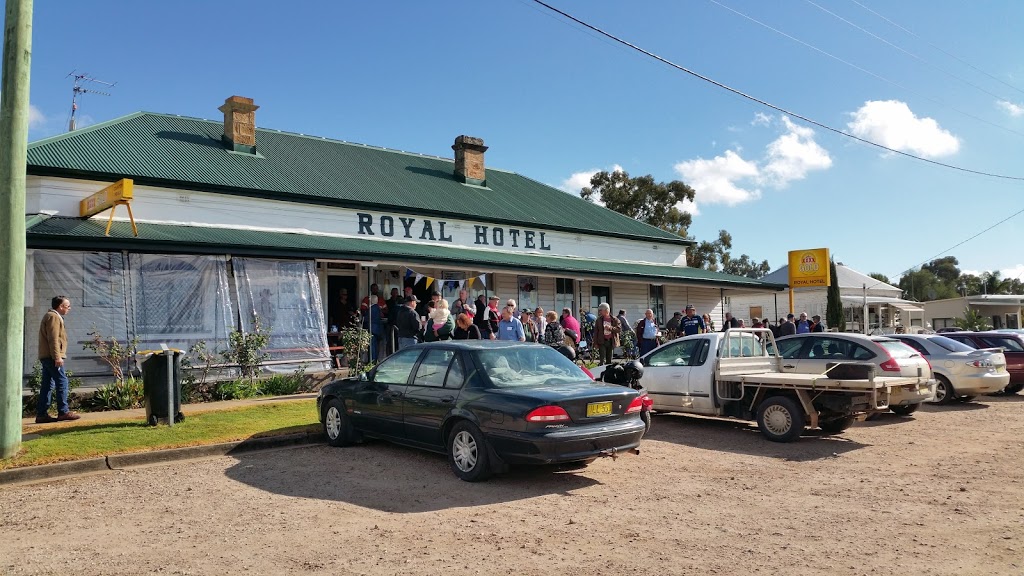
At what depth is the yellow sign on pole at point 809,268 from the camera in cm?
2291

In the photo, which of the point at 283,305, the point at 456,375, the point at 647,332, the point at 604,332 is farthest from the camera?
the point at 604,332

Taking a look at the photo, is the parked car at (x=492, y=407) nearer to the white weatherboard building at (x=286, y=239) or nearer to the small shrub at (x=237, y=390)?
the small shrub at (x=237, y=390)

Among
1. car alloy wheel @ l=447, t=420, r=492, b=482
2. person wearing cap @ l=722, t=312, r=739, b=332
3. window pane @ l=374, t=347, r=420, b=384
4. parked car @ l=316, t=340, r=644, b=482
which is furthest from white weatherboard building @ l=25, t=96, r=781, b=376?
car alloy wheel @ l=447, t=420, r=492, b=482

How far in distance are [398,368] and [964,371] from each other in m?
11.0

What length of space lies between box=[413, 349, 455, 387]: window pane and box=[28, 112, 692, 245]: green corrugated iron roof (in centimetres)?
1048

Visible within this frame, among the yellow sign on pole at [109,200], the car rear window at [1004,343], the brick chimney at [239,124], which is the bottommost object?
the car rear window at [1004,343]

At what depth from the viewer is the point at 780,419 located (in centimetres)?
934

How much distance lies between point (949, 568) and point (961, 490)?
8.43ft

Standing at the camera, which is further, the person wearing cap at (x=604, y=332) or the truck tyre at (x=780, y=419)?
the person wearing cap at (x=604, y=332)

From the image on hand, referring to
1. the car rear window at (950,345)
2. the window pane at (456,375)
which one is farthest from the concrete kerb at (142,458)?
the car rear window at (950,345)

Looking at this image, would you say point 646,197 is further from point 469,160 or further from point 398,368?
point 398,368

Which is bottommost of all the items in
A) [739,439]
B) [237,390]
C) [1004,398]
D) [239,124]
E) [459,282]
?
[1004,398]

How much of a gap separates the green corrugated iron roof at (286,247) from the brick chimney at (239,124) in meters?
3.68

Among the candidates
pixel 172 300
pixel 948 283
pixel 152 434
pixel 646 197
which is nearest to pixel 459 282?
pixel 172 300
